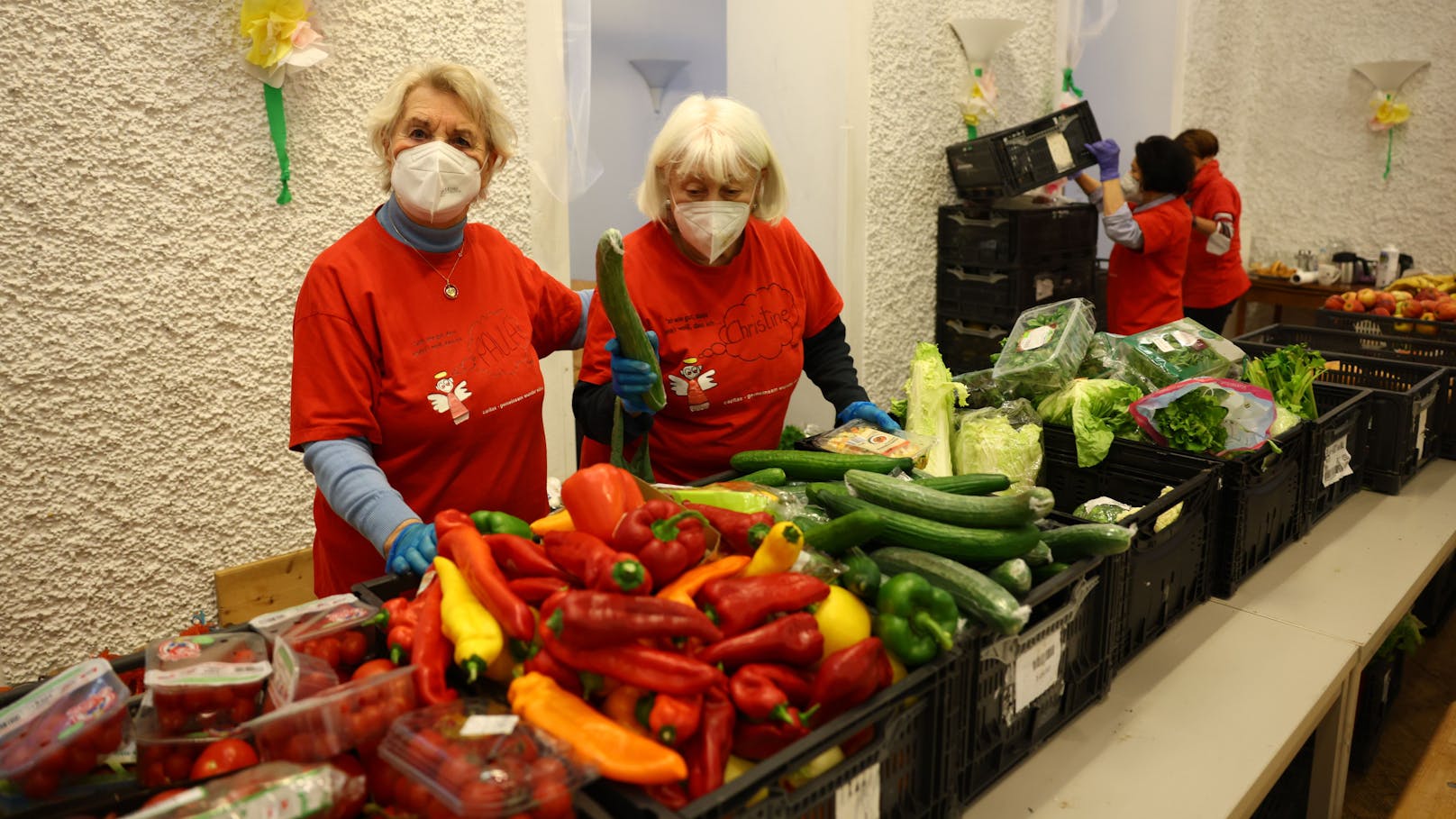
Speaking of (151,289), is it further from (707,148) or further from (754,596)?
(754,596)

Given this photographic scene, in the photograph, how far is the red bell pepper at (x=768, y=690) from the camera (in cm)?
117

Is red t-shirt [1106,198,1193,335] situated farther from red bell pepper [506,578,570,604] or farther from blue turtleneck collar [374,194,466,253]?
red bell pepper [506,578,570,604]

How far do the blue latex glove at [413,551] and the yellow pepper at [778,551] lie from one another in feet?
1.74

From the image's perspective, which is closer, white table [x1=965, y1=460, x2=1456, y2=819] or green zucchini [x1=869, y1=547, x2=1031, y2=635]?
green zucchini [x1=869, y1=547, x2=1031, y2=635]

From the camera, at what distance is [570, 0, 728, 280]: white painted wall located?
6.91 m

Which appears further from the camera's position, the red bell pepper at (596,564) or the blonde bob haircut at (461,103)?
the blonde bob haircut at (461,103)

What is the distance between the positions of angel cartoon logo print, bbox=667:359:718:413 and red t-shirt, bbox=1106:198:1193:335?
339 cm

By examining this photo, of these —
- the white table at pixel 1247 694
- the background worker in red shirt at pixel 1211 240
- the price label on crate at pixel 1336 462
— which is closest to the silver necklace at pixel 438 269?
the white table at pixel 1247 694

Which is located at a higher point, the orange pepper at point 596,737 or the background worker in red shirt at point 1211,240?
the background worker in red shirt at point 1211,240

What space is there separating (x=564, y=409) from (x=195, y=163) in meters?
1.52

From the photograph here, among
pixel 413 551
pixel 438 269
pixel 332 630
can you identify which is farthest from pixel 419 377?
pixel 332 630

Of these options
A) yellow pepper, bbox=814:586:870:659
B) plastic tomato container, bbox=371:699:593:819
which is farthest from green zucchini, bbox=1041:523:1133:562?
plastic tomato container, bbox=371:699:593:819

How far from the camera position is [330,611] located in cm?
139

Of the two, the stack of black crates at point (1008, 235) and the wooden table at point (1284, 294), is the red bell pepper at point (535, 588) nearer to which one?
the stack of black crates at point (1008, 235)
